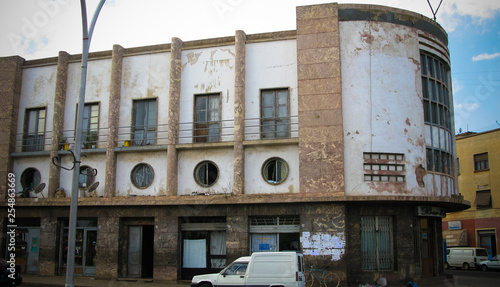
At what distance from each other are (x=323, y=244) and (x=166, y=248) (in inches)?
265

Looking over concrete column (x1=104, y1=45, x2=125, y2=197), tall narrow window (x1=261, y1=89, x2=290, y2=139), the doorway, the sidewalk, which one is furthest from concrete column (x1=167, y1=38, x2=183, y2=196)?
tall narrow window (x1=261, y1=89, x2=290, y2=139)

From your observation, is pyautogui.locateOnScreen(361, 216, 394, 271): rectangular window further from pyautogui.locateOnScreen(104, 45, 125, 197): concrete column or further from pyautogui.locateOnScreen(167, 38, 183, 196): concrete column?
pyautogui.locateOnScreen(104, 45, 125, 197): concrete column

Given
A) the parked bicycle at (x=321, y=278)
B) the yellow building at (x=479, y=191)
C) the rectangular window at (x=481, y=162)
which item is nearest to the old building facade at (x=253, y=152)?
the parked bicycle at (x=321, y=278)

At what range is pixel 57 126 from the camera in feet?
71.8

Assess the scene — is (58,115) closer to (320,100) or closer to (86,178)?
(86,178)

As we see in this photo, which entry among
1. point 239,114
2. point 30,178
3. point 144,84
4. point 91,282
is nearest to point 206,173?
point 239,114

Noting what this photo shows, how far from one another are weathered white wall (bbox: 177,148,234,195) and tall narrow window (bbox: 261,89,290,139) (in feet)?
6.15

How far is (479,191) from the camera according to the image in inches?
1463

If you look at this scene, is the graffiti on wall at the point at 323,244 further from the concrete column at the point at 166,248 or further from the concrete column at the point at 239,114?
the concrete column at the point at 166,248

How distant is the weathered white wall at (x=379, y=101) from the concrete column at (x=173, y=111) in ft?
24.0

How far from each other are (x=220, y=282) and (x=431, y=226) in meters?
11.2

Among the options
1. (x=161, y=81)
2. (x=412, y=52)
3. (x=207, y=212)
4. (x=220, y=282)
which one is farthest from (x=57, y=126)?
(x=412, y=52)

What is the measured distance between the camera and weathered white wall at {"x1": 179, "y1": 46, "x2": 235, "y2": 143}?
2039cm

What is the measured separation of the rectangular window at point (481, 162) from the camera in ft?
121
